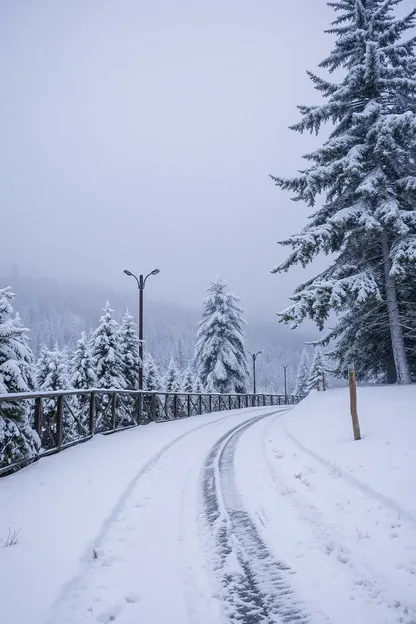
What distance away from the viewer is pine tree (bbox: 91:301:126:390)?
22.4 metres

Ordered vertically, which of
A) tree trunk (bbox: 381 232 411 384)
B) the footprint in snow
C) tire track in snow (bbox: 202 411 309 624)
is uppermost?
tree trunk (bbox: 381 232 411 384)

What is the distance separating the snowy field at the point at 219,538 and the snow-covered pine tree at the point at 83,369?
1394cm

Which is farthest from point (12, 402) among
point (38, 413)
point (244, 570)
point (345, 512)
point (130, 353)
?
point (130, 353)

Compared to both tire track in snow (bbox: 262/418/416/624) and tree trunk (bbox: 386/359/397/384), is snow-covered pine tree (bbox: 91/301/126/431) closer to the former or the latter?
tree trunk (bbox: 386/359/397/384)

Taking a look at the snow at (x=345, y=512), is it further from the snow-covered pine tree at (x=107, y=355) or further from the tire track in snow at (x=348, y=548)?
the snow-covered pine tree at (x=107, y=355)

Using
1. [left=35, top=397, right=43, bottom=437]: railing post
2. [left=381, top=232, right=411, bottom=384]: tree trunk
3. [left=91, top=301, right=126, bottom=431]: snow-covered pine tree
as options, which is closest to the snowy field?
[left=35, top=397, right=43, bottom=437]: railing post

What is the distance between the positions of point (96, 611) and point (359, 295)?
11.7 meters

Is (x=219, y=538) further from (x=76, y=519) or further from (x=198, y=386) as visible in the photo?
(x=198, y=386)

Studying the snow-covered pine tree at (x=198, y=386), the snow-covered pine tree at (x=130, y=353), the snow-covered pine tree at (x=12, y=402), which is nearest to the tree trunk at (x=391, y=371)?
the snow-covered pine tree at (x=12, y=402)

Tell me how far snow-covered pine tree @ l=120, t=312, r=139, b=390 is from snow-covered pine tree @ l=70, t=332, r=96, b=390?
392 cm

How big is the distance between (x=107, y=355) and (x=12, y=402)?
1574 centimetres

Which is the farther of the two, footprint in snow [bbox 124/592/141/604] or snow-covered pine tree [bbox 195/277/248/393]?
snow-covered pine tree [bbox 195/277/248/393]

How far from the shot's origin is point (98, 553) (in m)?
3.73

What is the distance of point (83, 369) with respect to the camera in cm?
2158
